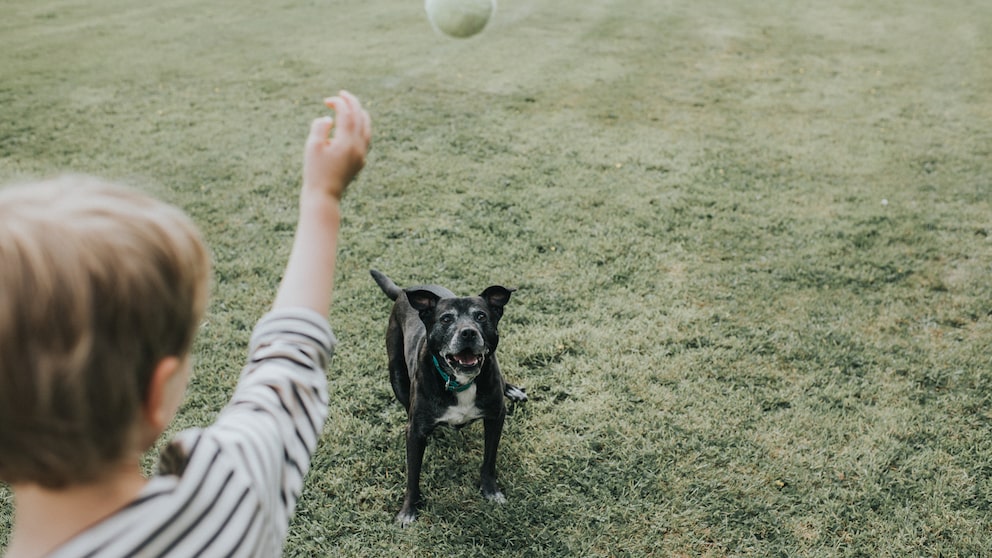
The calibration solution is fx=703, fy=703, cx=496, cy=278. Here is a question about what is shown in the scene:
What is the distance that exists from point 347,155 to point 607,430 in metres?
2.84

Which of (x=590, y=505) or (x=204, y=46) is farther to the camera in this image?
(x=204, y=46)

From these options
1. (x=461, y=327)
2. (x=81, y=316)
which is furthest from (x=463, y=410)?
(x=81, y=316)

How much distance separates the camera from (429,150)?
6793mm

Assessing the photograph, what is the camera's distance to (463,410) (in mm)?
3014

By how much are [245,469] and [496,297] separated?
2321mm

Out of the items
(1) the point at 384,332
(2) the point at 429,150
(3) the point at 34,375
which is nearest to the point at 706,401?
(1) the point at 384,332

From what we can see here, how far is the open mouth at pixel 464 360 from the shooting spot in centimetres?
286

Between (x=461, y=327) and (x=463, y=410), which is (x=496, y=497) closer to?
(x=463, y=410)

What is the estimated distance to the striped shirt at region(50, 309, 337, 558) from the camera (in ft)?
2.56

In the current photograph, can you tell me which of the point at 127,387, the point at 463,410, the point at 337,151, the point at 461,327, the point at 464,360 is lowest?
the point at 463,410

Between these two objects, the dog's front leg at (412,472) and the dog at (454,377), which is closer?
the dog at (454,377)

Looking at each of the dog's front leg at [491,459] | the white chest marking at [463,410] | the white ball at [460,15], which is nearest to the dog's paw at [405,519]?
the dog's front leg at [491,459]

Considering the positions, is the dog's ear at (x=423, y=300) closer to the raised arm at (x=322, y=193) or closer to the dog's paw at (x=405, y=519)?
the dog's paw at (x=405, y=519)

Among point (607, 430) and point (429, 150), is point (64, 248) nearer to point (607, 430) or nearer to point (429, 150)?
point (607, 430)
